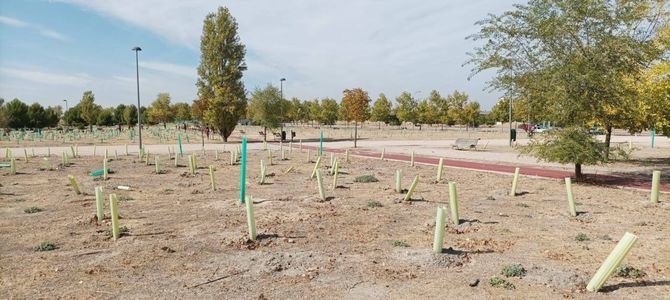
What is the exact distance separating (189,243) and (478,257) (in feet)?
17.5

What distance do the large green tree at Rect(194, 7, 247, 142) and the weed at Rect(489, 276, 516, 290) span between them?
126ft

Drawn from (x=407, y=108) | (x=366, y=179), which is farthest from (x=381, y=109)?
(x=366, y=179)

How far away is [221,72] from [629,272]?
40786 mm

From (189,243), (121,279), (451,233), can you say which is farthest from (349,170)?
(121,279)

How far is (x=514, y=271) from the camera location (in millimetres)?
6605

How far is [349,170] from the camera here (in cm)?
1977

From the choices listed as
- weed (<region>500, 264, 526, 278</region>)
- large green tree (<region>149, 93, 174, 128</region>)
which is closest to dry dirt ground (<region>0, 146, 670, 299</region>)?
weed (<region>500, 264, 526, 278</region>)

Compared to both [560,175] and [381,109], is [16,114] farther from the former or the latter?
[560,175]

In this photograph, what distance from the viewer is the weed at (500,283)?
241 inches

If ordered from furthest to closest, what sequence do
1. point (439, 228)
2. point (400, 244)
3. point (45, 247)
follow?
point (400, 244) < point (45, 247) < point (439, 228)

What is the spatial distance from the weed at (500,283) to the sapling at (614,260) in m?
1.03

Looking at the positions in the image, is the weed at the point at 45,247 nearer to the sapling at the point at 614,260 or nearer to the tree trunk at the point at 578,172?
the sapling at the point at 614,260

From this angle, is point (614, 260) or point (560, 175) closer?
point (614, 260)

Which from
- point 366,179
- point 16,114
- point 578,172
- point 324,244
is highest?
point 16,114
